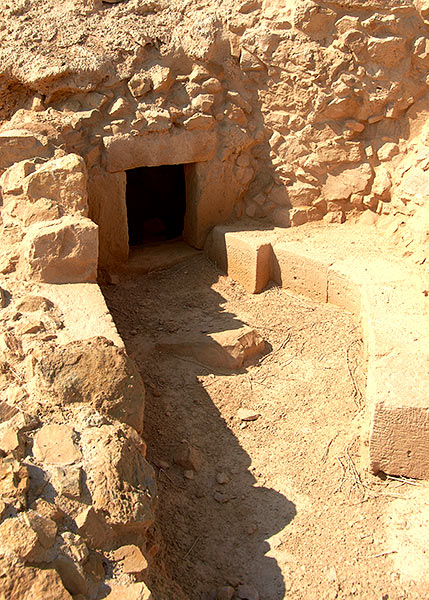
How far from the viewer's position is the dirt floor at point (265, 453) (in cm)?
319

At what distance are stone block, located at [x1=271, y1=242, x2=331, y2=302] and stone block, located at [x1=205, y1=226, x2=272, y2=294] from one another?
11cm

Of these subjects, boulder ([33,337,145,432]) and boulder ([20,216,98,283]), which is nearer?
boulder ([33,337,145,432])

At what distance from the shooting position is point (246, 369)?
4.80m

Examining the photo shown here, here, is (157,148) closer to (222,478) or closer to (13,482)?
(222,478)

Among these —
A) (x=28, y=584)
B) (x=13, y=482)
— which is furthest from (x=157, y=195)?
(x=28, y=584)

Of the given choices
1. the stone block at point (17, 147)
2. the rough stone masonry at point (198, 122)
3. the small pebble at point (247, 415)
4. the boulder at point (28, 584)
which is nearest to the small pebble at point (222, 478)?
the small pebble at point (247, 415)

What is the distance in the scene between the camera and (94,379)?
10.2 ft

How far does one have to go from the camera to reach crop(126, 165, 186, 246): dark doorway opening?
746 cm

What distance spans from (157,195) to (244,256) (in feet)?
7.49

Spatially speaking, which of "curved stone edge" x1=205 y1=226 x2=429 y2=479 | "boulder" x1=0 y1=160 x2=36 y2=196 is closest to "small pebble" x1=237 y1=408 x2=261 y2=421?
"curved stone edge" x1=205 y1=226 x2=429 y2=479

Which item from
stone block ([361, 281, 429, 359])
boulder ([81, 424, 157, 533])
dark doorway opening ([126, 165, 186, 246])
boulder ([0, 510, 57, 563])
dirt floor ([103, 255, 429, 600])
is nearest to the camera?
boulder ([0, 510, 57, 563])

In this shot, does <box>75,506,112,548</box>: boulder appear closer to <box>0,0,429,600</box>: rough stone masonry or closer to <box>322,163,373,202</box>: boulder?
<box>0,0,429,600</box>: rough stone masonry

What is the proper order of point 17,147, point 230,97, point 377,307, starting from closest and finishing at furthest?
1. point 377,307
2. point 17,147
3. point 230,97

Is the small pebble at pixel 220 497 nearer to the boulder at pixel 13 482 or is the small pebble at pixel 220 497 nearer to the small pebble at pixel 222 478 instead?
the small pebble at pixel 222 478
